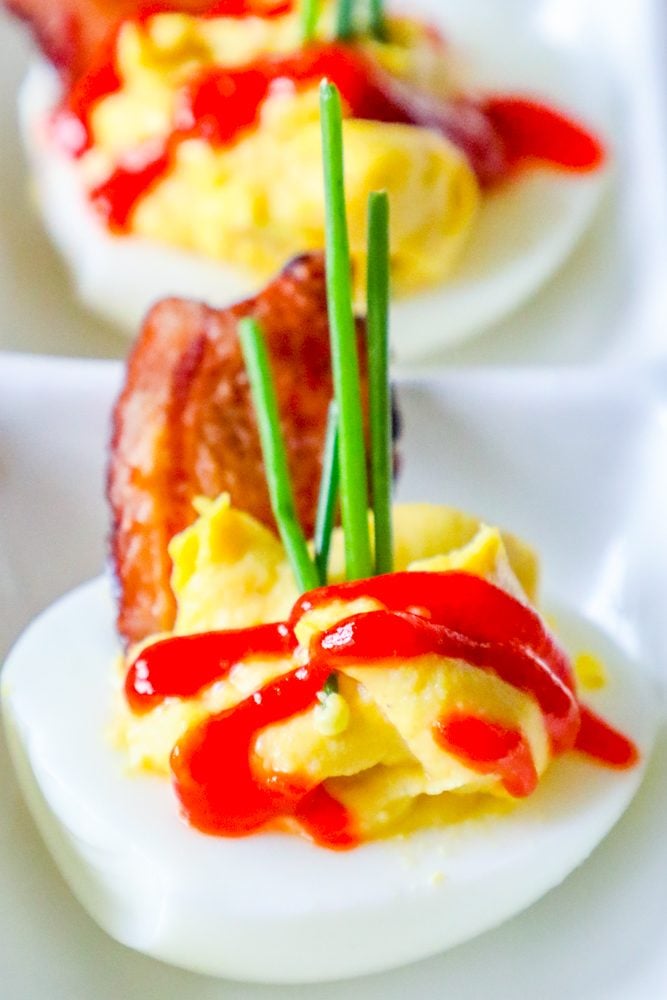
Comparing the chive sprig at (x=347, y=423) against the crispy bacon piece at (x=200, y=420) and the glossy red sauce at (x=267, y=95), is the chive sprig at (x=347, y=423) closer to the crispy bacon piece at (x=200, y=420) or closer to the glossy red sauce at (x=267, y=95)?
the crispy bacon piece at (x=200, y=420)

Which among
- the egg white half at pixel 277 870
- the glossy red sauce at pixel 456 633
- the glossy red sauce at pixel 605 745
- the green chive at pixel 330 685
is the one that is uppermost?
the glossy red sauce at pixel 456 633

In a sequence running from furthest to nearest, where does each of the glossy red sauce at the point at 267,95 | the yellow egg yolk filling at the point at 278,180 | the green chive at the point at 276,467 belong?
the glossy red sauce at the point at 267,95 → the yellow egg yolk filling at the point at 278,180 → the green chive at the point at 276,467

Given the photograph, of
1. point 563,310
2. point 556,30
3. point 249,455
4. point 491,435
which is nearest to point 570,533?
point 491,435

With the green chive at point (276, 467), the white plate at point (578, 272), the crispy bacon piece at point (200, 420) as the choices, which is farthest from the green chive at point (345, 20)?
the green chive at point (276, 467)

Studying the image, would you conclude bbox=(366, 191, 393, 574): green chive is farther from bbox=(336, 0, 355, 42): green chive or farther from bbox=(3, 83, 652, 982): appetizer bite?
bbox=(336, 0, 355, 42): green chive

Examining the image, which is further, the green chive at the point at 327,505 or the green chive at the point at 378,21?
the green chive at the point at 378,21

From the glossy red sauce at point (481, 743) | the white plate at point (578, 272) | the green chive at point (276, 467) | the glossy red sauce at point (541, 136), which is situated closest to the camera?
the glossy red sauce at point (481, 743)

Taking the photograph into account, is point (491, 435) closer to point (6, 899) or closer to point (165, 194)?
point (165, 194)

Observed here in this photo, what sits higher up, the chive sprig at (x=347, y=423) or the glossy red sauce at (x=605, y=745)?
the chive sprig at (x=347, y=423)
